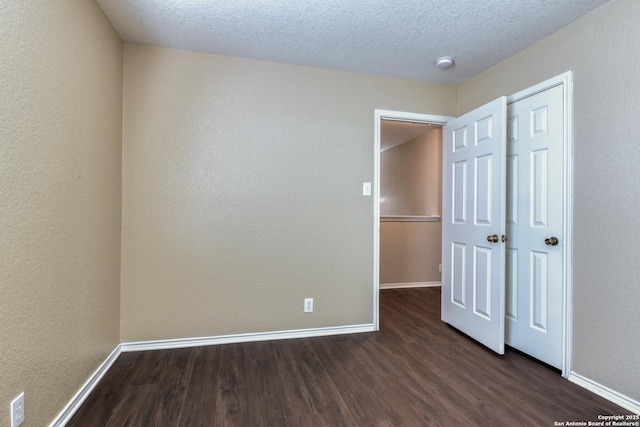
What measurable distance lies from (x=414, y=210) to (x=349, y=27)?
3.79m

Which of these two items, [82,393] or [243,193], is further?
[243,193]

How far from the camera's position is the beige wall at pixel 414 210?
14.9 ft

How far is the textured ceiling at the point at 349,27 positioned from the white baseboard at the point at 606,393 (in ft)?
7.62

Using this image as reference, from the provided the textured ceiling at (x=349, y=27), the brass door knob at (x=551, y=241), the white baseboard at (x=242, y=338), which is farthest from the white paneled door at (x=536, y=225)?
the white baseboard at (x=242, y=338)

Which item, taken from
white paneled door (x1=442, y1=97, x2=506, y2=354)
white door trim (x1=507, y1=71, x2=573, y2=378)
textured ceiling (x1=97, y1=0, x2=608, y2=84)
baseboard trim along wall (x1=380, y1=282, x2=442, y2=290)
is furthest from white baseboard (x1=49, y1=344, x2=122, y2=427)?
baseboard trim along wall (x1=380, y1=282, x2=442, y2=290)

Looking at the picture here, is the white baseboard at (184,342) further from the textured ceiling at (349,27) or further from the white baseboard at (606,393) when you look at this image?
the textured ceiling at (349,27)

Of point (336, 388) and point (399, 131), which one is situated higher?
point (399, 131)

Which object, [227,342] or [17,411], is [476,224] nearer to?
[227,342]

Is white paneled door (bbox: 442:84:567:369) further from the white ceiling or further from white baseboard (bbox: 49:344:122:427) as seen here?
white baseboard (bbox: 49:344:122:427)

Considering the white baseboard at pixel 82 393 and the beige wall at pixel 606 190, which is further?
the beige wall at pixel 606 190

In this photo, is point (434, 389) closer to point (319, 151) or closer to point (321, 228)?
point (321, 228)

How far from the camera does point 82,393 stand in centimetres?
170

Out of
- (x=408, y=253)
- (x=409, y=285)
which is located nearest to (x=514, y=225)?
(x=408, y=253)

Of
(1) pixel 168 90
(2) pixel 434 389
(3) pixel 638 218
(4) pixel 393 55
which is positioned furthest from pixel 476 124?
(1) pixel 168 90
